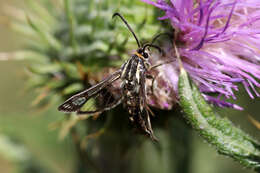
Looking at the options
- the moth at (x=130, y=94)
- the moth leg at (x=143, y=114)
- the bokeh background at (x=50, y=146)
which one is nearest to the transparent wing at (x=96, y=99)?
the moth at (x=130, y=94)

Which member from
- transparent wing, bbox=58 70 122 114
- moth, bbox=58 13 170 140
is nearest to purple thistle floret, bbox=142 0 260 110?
moth, bbox=58 13 170 140

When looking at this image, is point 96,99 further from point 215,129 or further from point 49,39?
point 49,39

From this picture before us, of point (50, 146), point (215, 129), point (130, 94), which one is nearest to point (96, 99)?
point (130, 94)

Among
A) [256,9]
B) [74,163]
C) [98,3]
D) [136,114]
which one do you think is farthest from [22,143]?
[256,9]

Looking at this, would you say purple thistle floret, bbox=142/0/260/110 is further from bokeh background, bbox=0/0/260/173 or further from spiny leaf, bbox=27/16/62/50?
bokeh background, bbox=0/0/260/173

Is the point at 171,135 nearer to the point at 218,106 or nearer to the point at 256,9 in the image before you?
the point at 218,106

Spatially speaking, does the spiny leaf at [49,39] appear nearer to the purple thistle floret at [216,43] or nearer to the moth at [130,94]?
the moth at [130,94]
